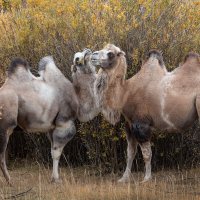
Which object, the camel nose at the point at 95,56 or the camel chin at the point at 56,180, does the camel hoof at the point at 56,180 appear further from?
the camel nose at the point at 95,56

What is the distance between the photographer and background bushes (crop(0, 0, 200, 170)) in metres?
9.64

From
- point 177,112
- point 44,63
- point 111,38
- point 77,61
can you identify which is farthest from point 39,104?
point 177,112

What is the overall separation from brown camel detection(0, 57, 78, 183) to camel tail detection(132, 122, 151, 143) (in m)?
1.11

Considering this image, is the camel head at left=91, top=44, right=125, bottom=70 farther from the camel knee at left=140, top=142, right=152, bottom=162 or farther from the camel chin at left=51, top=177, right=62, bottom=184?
the camel chin at left=51, top=177, right=62, bottom=184

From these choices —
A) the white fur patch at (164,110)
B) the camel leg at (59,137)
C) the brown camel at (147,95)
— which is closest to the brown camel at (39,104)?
the camel leg at (59,137)

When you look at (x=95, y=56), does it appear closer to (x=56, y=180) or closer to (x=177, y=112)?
(x=177, y=112)

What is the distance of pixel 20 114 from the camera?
867 cm

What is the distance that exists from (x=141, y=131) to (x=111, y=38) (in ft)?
6.42

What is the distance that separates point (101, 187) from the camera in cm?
811

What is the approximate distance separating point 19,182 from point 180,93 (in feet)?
10.2

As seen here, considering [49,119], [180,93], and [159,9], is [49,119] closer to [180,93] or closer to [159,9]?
[180,93]

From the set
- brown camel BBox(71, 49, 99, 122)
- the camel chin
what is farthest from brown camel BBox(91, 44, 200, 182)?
the camel chin

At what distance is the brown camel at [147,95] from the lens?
8.37 meters

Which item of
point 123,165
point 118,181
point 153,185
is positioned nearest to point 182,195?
point 153,185
